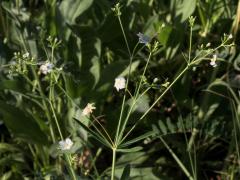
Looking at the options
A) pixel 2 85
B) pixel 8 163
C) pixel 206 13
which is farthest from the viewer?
pixel 206 13

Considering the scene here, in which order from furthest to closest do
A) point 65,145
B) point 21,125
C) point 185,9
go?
point 185,9 → point 21,125 → point 65,145

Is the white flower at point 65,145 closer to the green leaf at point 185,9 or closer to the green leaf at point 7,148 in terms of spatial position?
the green leaf at point 7,148

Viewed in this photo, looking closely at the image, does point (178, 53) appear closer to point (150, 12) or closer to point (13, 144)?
point (150, 12)

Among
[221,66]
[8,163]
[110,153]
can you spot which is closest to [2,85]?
[8,163]

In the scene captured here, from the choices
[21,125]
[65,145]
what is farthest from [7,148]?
[65,145]

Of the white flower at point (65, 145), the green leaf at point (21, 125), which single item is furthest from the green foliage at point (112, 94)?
the white flower at point (65, 145)

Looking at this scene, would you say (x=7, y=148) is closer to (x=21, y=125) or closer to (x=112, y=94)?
(x=21, y=125)

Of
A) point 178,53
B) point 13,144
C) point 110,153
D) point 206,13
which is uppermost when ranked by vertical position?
point 206,13

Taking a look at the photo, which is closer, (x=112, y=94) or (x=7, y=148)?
(x=7, y=148)

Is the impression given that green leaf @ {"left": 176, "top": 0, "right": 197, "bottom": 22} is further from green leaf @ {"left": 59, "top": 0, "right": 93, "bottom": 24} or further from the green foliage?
green leaf @ {"left": 59, "top": 0, "right": 93, "bottom": 24}
